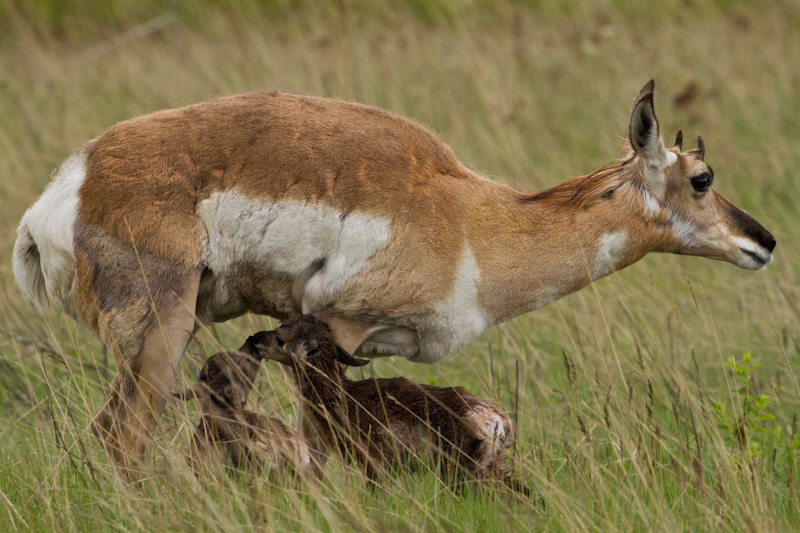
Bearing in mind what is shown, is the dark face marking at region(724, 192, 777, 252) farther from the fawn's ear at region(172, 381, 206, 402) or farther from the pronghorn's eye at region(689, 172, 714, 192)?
the fawn's ear at region(172, 381, 206, 402)

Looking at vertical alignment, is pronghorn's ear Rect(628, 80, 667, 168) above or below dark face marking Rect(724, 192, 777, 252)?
above

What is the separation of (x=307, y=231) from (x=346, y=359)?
57 centimetres

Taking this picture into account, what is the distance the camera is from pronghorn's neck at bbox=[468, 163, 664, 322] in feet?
16.1

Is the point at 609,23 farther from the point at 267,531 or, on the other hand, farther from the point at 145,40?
the point at 267,531

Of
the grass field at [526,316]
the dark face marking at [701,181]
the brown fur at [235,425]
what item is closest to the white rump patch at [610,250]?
the grass field at [526,316]

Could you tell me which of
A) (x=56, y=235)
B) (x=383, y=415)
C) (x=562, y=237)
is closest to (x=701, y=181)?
(x=562, y=237)

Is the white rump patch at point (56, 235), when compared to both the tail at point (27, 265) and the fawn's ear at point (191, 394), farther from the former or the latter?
the fawn's ear at point (191, 394)

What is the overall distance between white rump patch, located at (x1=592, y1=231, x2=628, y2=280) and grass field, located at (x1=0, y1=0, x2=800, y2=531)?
275 mm

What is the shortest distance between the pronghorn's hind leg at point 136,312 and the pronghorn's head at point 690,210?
2076mm

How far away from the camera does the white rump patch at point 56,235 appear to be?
4.54 m

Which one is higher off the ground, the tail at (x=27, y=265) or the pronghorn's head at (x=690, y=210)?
the tail at (x=27, y=265)

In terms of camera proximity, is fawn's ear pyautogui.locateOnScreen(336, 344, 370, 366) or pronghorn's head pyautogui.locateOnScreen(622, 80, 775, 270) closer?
fawn's ear pyautogui.locateOnScreen(336, 344, 370, 366)

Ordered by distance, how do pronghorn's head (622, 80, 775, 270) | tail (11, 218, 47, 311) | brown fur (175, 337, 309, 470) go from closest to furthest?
brown fur (175, 337, 309, 470), tail (11, 218, 47, 311), pronghorn's head (622, 80, 775, 270)

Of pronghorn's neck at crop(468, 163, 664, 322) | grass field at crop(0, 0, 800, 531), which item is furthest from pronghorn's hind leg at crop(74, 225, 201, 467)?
pronghorn's neck at crop(468, 163, 664, 322)
